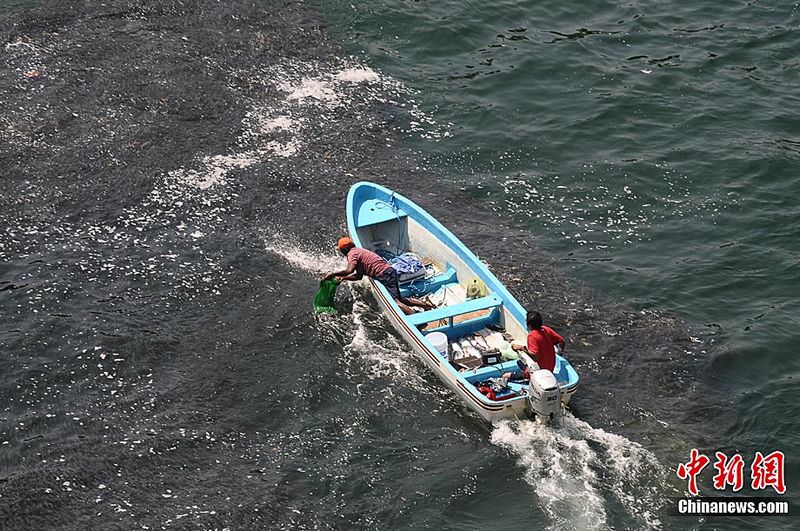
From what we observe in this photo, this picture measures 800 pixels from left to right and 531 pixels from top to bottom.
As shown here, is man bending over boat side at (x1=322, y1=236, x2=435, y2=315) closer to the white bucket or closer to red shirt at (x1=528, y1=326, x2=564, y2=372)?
the white bucket

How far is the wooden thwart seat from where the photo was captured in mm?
19438

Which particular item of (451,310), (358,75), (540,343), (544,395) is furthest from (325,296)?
(358,75)

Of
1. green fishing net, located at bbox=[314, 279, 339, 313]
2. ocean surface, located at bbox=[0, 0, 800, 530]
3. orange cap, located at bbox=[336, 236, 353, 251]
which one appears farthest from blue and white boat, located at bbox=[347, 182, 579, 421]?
green fishing net, located at bbox=[314, 279, 339, 313]

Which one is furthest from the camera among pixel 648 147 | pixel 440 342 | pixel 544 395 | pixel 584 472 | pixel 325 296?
pixel 648 147

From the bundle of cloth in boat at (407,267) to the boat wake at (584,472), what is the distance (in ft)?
15.7

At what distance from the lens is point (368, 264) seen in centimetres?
2041

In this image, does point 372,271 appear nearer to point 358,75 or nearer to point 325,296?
point 325,296

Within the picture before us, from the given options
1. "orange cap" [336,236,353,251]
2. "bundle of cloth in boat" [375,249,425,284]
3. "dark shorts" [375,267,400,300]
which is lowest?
"bundle of cloth in boat" [375,249,425,284]

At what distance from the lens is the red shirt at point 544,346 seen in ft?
Result: 57.7

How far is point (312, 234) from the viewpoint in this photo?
2312 centimetres

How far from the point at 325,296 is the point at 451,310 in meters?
2.69

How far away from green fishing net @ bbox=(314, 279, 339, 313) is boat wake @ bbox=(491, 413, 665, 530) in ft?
15.4

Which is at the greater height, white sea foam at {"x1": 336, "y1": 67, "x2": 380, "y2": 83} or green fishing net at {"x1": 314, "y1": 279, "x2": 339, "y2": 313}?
white sea foam at {"x1": 336, "y1": 67, "x2": 380, "y2": 83}

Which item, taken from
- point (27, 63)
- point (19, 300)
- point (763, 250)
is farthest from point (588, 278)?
point (27, 63)
